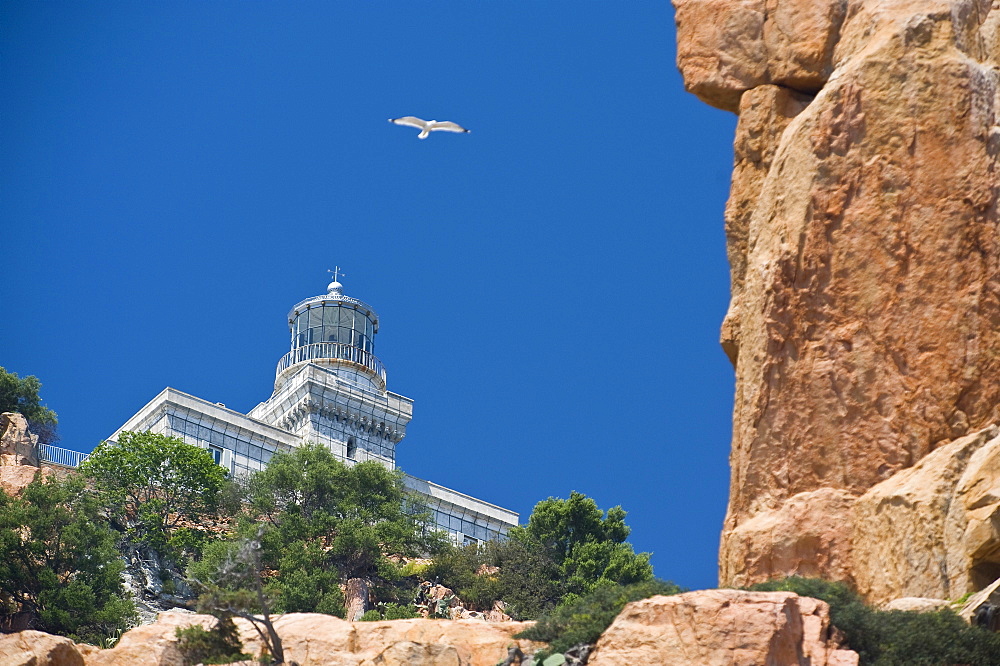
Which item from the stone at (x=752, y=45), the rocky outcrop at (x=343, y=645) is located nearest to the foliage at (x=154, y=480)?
the rocky outcrop at (x=343, y=645)

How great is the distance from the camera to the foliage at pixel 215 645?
26172 mm

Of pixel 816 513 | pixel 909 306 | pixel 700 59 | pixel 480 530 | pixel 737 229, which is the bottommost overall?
pixel 816 513

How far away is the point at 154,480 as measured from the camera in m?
60.8

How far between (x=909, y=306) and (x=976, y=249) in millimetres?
1371

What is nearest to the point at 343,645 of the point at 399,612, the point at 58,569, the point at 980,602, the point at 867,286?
the point at 980,602

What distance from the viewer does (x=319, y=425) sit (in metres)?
76.6

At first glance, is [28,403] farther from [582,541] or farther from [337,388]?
[582,541]

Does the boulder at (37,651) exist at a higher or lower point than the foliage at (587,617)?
lower

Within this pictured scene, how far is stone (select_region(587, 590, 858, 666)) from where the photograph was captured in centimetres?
A: 2248

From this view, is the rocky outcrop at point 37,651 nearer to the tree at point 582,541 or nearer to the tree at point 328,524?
the tree at point 328,524

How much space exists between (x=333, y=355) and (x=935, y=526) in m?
60.6

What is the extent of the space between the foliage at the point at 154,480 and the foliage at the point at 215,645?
1287 inches

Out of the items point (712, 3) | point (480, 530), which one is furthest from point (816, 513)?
point (480, 530)

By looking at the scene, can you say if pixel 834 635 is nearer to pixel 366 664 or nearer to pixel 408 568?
pixel 366 664
